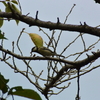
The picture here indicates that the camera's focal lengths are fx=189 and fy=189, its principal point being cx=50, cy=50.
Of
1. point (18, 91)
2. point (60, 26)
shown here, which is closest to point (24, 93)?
point (18, 91)

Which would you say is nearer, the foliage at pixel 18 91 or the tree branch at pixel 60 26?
the foliage at pixel 18 91

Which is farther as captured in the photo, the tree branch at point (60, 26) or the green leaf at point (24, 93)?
the tree branch at point (60, 26)

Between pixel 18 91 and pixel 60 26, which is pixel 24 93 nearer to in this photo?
pixel 18 91

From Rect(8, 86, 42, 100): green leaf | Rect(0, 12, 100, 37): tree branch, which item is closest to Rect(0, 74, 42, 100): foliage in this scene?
Rect(8, 86, 42, 100): green leaf

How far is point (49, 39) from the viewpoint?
5.97ft

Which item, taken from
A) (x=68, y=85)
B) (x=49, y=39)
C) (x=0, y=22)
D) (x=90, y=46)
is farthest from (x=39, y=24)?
(x=68, y=85)

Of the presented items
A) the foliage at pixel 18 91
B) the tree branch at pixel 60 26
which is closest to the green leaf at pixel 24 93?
the foliage at pixel 18 91

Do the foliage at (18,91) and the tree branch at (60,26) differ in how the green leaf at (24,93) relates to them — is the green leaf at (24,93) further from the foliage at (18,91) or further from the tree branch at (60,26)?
the tree branch at (60,26)

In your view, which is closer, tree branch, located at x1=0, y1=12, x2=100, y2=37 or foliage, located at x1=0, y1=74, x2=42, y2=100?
foliage, located at x1=0, y1=74, x2=42, y2=100

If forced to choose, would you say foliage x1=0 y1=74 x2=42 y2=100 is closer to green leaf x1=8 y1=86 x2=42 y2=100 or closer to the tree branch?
green leaf x1=8 y1=86 x2=42 y2=100

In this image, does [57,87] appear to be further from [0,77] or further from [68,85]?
[0,77]

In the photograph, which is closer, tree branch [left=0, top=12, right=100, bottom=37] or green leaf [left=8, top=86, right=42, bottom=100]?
green leaf [left=8, top=86, right=42, bottom=100]

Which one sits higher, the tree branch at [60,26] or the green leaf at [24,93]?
the tree branch at [60,26]

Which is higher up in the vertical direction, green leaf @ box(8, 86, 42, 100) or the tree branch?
the tree branch
